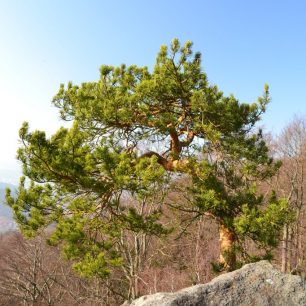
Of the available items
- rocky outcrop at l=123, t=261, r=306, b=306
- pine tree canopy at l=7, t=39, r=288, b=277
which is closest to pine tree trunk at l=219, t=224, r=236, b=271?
pine tree canopy at l=7, t=39, r=288, b=277

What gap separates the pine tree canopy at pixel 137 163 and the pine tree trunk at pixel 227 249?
162 millimetres

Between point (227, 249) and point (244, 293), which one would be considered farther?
point (227, 249)

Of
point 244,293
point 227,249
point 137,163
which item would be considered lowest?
point 244,293

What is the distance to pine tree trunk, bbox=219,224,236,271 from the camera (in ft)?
22.9

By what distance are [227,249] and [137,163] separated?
270 centimetres

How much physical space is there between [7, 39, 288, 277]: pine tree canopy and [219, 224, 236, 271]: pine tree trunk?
0.16 m

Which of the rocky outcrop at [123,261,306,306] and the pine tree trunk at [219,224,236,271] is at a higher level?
the pine tree trunk at [219,224,236,271]

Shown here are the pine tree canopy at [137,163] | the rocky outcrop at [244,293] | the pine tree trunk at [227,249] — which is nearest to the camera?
the rocky outcrop at [244,293]

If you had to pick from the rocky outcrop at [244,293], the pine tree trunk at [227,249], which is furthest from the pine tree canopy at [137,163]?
the rocky outcrop at [244,293]

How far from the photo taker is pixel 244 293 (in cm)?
420

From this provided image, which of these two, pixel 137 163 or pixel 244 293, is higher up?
pixel 137 163

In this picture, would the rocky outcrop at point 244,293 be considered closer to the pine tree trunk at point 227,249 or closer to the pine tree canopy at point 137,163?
the pine tree canopy at point 137,163

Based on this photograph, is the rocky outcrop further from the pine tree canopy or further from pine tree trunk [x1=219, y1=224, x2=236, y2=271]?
pine tree trunk [x1=219, y1=224, x2=236, y2=271]

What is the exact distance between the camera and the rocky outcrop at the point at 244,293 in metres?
4.07
